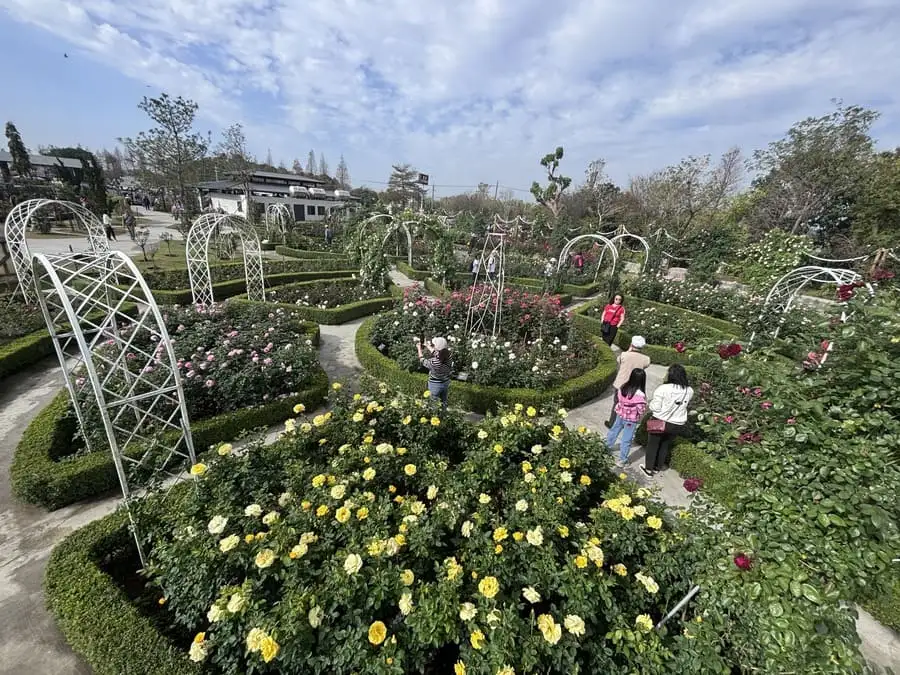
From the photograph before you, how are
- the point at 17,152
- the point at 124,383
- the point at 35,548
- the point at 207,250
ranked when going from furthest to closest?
the point at 17,152 → the point at 207,250 → the point at 124,383 → the point at 35,548

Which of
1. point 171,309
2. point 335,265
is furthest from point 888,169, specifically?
point 171,309

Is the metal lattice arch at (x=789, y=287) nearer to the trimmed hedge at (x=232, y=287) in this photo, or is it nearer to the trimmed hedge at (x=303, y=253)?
the trimmed hedge at (x=232, y=287)

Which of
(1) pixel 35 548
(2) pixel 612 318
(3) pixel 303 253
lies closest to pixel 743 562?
(1) pixel 35 548

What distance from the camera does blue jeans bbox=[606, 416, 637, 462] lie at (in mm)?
4941

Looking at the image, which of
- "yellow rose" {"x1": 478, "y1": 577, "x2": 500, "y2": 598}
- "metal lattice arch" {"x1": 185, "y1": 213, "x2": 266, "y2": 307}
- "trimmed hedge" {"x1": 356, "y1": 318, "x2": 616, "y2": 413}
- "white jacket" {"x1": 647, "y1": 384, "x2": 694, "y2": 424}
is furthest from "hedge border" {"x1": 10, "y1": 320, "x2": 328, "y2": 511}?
"white jacket" {"x1": 647, "y1": 384, "x2": 694, "y2": 424}

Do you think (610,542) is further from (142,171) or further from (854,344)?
(142,171)

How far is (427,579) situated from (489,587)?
0.64 metres

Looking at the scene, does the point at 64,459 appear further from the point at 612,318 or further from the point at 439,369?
the point at 612,318

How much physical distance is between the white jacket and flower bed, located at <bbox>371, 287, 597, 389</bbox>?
191 cm

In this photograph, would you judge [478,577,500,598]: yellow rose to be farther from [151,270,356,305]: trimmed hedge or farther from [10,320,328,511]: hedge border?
[151,270,356,305]: trimmed hedge

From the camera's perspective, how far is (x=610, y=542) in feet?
9.21

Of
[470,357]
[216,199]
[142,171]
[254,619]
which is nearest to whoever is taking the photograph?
[254,619]

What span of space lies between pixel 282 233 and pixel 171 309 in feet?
54.1

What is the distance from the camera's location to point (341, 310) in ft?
33.9
